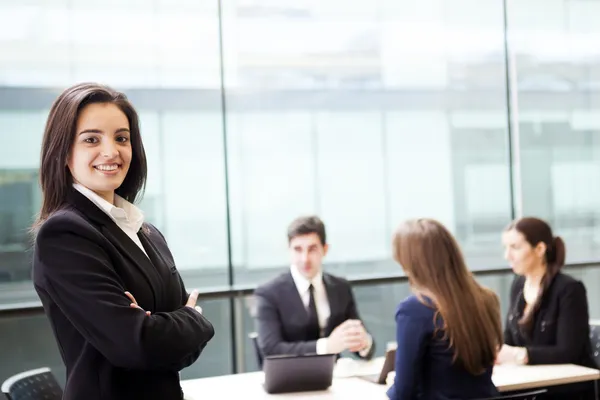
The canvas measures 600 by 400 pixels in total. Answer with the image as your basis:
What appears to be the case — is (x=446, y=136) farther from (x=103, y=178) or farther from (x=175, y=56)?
(x=103, y=178)

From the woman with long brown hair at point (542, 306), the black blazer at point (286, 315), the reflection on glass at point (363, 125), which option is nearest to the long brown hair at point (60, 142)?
the black blazer at point (286, 315)

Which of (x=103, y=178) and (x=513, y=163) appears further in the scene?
(x=513, y=163)

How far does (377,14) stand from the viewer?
621 cm

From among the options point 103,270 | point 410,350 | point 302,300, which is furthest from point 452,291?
point 103,270

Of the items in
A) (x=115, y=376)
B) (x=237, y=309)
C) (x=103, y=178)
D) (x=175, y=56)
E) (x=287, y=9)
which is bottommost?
(x=237, y=309)

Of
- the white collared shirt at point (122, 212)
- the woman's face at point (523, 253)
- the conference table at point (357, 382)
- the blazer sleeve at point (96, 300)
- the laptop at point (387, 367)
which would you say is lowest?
the conference table at point (357, 382)

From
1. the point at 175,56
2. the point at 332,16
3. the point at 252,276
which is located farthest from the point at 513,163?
the point at 175,56

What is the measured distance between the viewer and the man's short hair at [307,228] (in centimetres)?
470

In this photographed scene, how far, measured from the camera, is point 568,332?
439 cm

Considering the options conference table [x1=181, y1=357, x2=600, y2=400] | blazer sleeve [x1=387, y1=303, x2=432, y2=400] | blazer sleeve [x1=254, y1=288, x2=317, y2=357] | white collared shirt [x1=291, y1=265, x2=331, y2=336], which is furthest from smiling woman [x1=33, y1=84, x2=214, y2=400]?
white collared shirt [x1=291, y1=265, x2=331, y2=336]

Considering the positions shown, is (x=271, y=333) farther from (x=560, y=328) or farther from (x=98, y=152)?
(x=98, y=152)

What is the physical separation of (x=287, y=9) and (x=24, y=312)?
9.07 ft

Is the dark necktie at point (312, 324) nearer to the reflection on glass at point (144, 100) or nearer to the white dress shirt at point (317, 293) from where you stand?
the white dress shirt at point (317, 293)

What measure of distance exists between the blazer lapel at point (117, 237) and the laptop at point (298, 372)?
1470 millimetres
